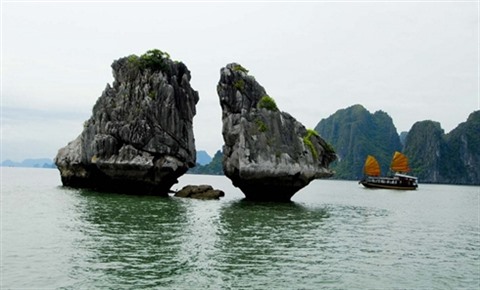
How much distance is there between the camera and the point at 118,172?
44469 millimetres

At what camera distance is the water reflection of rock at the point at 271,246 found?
48.4 feet

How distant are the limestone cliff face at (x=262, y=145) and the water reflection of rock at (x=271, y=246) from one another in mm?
8769

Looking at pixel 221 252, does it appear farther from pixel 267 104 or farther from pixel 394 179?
pixel 394 179

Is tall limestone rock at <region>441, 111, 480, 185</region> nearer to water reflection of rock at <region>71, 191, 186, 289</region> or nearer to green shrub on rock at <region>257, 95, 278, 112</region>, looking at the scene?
green shrub on rock at <region>257, 95, 278, 112</region>

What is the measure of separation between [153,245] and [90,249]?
2607 mm

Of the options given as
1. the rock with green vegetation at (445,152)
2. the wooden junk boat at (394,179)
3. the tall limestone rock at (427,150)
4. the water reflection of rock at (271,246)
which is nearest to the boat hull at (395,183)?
the wooden junk boat at (394,179)

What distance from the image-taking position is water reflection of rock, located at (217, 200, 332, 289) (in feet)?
48.4

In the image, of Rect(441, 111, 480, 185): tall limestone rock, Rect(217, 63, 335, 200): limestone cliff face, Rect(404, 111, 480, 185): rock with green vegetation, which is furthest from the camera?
Rect(441, 111, 480, 185): tall limestone rock

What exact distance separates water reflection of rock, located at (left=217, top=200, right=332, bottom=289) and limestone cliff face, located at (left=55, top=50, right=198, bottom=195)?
600 inches

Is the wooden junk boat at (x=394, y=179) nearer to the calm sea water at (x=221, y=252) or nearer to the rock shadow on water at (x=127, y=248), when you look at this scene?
the calm sea water at (x=221, y=252)

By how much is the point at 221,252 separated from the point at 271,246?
8.80ft

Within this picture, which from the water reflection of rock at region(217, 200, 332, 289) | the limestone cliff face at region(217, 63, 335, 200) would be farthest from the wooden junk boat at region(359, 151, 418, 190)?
the water reflection of rock at region(217, 200, 332, 289)

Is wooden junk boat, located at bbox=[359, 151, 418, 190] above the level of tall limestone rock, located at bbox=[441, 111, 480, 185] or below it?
below

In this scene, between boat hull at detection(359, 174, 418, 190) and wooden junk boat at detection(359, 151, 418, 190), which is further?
wooden junk boat at detection(359, 151, 418, 190)
